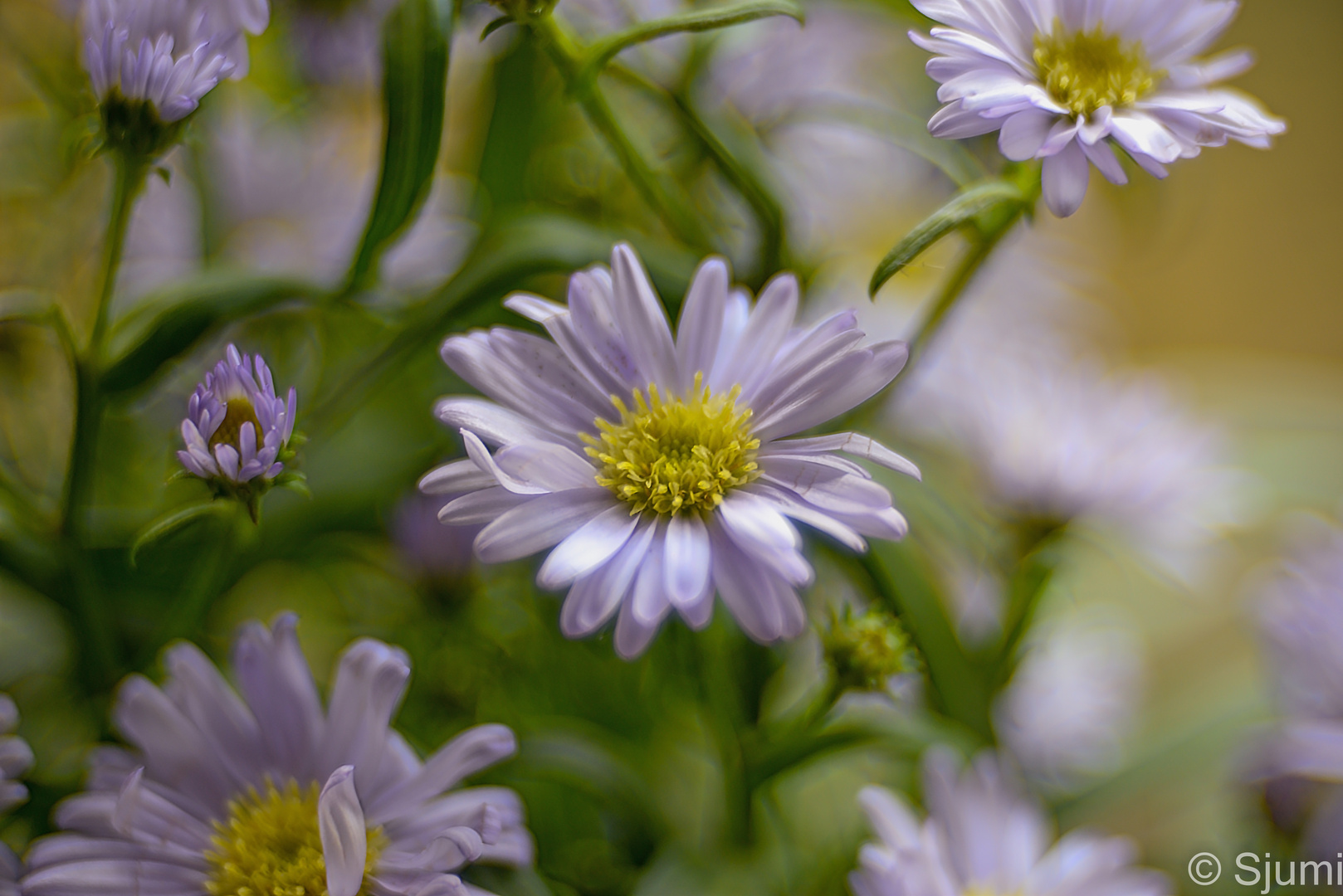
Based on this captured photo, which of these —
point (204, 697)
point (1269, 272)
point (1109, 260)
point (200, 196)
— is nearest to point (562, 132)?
point (200, 196)

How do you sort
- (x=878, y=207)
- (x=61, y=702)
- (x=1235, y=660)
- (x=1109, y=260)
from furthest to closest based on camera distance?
(x=1109, y=260)
(x=878, y=207)
(x=1235, y=660)
(x=61, y=702)

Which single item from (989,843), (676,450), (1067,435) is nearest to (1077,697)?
(1067,435)

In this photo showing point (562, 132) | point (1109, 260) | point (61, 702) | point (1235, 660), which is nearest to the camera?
point (61, 702)

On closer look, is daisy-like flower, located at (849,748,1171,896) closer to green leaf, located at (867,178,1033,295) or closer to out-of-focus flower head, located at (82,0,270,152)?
green leaf, located at (867,178,1033,295)

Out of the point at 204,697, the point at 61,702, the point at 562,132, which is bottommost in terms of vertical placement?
the point at 61,702

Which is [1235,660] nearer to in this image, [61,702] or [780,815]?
[780,815]

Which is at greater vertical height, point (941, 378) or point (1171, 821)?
point (941, 378)

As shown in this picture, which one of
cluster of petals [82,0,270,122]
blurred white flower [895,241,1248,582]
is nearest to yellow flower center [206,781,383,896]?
cluster of petals [82,0,270,122]

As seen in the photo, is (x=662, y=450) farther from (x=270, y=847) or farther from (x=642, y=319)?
(x=270, y=847)
